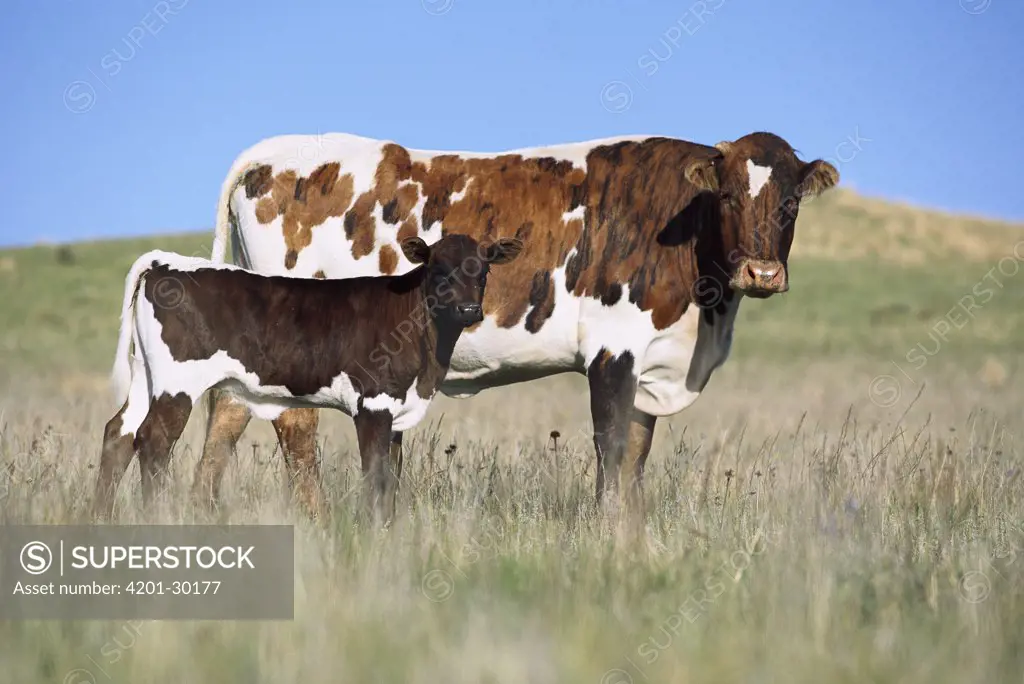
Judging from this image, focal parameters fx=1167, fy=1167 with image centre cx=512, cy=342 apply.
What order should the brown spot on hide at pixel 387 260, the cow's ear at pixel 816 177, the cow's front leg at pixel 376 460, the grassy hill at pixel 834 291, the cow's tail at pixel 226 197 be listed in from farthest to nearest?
the grassy hill at pixel 834 291
the cow's tail at pixel 226 197
the brown spot on hide at pixel 387 260
the cow's ear at pixel 816 177
the cow's front leg at pixel 376 460

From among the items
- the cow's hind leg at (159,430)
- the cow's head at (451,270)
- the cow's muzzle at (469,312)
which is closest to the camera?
the cow's muzzle at (469,312)

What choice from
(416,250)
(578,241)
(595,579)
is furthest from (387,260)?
(595,579)

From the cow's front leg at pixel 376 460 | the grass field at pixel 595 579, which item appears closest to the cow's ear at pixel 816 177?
the grass field at pixel 595 579

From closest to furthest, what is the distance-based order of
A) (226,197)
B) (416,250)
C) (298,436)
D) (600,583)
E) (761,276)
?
(600,583)
(761,276)
(416,250)
(298,436)
(226,197)

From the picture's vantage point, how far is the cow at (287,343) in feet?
22.9

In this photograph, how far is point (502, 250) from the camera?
7355 millimetres

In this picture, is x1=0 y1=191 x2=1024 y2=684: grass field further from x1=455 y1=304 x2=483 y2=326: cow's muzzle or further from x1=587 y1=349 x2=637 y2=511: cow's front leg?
x1=455 y1=304 x2=483 y2=326: cow's muzzle

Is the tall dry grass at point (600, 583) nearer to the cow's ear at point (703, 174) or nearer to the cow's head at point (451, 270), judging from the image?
the cow's head at point (451, 270)

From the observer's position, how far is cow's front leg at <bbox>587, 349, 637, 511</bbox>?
7625 mm

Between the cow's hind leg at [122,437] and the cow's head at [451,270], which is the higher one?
the cow's head at [451,270]

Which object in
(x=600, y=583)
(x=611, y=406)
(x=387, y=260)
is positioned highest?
(x=387, y=260)

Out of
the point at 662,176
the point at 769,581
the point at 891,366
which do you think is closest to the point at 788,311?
the point at 891,366

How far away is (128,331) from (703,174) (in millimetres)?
3780

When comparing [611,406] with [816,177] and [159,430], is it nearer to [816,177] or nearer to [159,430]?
[816,177]
